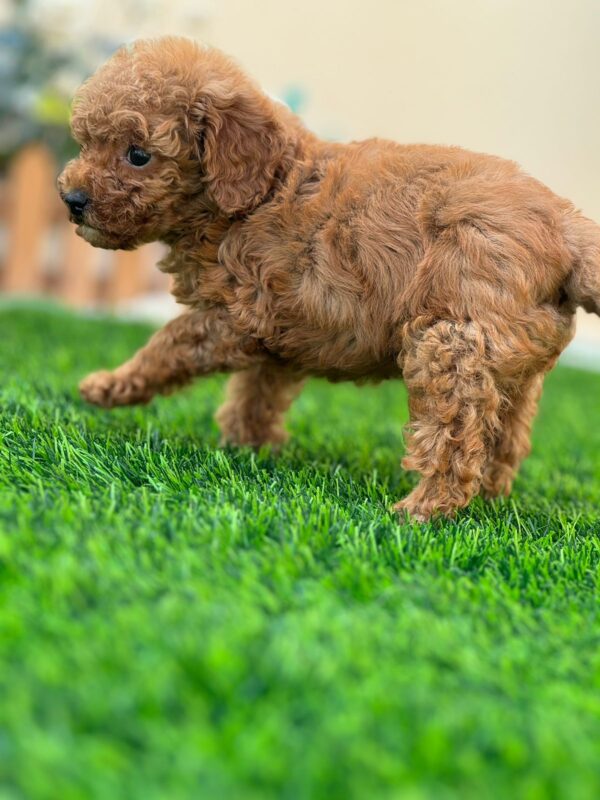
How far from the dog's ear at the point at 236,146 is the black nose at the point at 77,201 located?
389mm

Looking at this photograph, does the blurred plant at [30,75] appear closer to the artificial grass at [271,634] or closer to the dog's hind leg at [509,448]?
the artificial grass at [271,634]

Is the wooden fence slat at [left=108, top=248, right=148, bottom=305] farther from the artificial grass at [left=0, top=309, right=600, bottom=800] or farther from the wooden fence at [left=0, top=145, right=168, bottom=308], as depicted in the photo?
the artificial grass at [left=0, top=309, right=600, bottom=800]

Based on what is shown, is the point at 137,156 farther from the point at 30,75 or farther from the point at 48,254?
the point at 48,254

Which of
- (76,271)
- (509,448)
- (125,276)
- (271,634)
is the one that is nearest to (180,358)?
(509,448)

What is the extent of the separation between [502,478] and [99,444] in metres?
1.40

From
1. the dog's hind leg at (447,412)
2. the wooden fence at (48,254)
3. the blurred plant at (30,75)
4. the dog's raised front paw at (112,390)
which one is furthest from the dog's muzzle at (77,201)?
the wooden fence at (48,254)

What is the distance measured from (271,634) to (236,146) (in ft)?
5.62

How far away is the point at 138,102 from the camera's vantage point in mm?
2752

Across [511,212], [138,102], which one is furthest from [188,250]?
[511,212]

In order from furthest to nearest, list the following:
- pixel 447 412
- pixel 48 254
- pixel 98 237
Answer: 1. pixel 48 254
2. pixel 98 237
3. pixel 447 412

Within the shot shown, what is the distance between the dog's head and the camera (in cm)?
277

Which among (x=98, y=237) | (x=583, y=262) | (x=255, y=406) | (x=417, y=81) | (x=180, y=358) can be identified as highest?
(x=417, y=81)

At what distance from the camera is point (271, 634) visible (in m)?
1.66

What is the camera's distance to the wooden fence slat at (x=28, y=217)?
735 centimetres
